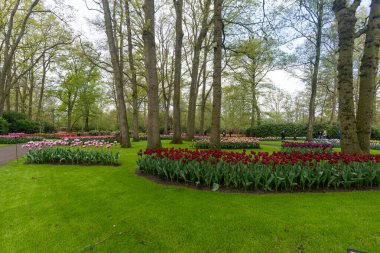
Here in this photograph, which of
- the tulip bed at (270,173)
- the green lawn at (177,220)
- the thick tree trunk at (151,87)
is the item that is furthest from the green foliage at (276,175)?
the thick tree trunk at (151,87)

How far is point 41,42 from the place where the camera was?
22.4 metres

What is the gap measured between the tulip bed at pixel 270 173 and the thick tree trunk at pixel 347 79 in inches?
56.3

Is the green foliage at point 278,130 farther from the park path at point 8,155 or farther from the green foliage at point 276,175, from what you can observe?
the park path at point 8,155

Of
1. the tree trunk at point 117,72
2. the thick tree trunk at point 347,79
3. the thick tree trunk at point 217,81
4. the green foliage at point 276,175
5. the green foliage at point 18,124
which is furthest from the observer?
the green foliage at point 18,124

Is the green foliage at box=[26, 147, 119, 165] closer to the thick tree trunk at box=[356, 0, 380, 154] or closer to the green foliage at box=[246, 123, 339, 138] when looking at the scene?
the thick tree trunk at box=[356, 0, 380, 154]

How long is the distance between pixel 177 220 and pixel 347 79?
6750 millimetres

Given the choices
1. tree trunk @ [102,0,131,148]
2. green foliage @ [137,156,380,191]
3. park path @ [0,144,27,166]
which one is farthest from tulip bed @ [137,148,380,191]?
tree trunk @ [102,0,131,148]

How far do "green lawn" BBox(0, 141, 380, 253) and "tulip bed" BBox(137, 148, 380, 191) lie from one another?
0.29 metres

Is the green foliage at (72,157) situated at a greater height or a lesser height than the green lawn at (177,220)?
greater

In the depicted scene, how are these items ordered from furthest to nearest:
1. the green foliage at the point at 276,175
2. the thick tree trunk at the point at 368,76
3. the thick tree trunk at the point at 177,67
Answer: the thick tree trunk at the point at 177,67 < the thick tree trunk at the point at 368,76 < the green foliage at the point at 276,175

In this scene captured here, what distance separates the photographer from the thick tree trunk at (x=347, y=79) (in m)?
6.56

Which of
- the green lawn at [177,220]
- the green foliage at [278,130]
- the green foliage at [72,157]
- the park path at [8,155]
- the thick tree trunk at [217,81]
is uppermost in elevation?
the thick tree trunk at [217,81]

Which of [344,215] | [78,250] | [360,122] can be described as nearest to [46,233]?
[78,250]

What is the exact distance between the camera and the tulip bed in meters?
4.34
